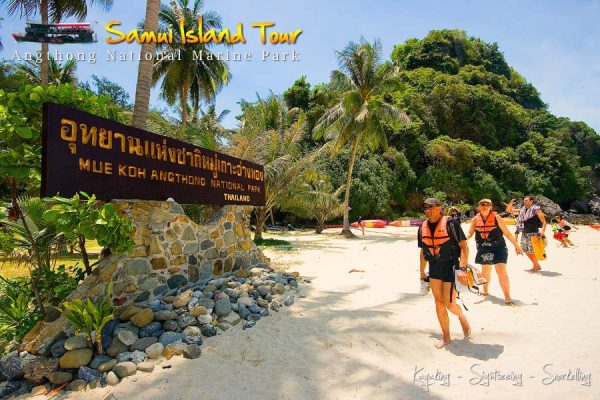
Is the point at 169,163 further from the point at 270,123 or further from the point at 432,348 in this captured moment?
the point at 270,123

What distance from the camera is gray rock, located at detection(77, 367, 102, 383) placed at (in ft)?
10.7

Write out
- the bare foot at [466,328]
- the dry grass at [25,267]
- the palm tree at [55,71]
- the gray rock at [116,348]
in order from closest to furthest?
1. the gray rock at [116,348]
2. the bare foot at [466,328]
3. the dry grass at [25,267]
4. the palm tree at [55,71]

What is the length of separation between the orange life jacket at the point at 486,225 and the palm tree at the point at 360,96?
13.3m

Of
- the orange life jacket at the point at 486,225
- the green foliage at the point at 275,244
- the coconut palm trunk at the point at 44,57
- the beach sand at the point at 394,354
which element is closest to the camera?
the beach sand at the point at 394,354

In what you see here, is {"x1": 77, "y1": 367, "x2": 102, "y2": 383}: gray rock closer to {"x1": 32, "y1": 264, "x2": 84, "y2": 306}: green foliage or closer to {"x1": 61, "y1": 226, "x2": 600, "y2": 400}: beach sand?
{"x1": 61, "y1": 226, "x2": 600, "y2": 400}: beach sand

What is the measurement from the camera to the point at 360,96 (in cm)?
1941

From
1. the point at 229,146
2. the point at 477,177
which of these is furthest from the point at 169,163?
the point at 477,177

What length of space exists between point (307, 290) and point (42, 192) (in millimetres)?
4578

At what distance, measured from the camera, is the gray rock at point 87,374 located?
3.27 meters

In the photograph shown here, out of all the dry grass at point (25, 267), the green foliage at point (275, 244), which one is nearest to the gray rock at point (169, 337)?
the dry grass at point (25, 267)

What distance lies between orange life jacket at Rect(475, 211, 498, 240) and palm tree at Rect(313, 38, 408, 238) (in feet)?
43.5

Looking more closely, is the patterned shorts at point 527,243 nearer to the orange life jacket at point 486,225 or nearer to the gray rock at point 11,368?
the orange life jacket at point 486,225

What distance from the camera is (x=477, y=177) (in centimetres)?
3309

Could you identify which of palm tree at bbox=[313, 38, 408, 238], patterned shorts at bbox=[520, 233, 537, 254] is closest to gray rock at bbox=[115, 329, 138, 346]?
patterned shorts at bbox=[520, 233, 537, 254]
